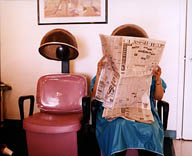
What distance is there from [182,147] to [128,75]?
1271mm

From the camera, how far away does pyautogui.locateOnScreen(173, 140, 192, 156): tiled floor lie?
1.95m

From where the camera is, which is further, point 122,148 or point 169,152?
point 169,152

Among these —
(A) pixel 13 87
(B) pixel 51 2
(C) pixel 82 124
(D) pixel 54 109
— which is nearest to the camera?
(C) pixel 82 124

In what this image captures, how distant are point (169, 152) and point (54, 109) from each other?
3.96ft

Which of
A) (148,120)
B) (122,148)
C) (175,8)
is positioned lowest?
(122,148)

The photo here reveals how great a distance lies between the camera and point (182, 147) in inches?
82.1

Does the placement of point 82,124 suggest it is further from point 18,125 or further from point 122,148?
point 18,125

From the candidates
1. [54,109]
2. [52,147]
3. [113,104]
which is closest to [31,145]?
[52,147]

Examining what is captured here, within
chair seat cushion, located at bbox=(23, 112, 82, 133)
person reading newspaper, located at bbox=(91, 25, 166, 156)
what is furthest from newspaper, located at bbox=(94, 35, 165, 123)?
chair seat cushion, located at bbox=(23, 112, 82, 133)

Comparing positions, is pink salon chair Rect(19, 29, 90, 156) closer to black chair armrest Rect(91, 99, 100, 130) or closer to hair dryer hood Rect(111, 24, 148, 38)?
black chair armrest Rect(91, 99, 100, 130)

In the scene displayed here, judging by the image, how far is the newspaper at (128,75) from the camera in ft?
4.31

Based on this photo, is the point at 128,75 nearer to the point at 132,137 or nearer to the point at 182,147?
the point at 132,137

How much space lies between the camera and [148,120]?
54.5 inches

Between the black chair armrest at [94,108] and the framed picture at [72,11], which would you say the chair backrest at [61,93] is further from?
the framed picture at [72,11]
